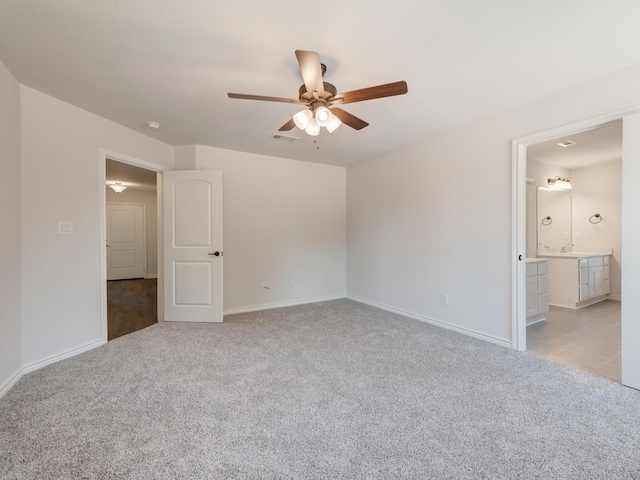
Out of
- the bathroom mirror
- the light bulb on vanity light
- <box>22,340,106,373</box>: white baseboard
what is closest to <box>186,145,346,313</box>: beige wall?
<box>22,340,106,373</box>: white baseboard

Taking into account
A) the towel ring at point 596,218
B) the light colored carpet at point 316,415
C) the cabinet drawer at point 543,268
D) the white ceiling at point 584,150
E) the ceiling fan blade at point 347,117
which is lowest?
the light colored carpet at point 316,415

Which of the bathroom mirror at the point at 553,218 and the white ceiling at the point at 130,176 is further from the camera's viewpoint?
the bathroom mirror at the point at 553,218

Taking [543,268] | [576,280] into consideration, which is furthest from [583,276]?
[543,268]

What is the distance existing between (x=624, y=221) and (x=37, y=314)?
15.6 ft

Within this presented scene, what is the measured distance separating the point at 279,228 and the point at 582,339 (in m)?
3.99

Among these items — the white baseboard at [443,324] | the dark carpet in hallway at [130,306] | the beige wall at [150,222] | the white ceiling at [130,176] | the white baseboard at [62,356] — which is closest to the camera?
the white baseboard at [62,356]

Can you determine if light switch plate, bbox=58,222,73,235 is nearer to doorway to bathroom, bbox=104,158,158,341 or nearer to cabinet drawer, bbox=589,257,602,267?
doorway to bathroom, bbox=104,158,158,341

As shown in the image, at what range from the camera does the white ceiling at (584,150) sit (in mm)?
3708

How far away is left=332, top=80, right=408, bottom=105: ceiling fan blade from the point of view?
1.85m

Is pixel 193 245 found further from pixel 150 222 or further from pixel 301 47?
pixel 150 222

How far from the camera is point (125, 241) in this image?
7609 mm

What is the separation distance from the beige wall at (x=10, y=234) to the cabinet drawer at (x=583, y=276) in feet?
21.7

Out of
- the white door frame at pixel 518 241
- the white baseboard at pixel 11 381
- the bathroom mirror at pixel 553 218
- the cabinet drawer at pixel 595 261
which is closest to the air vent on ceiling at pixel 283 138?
the white door frame at pixel 518 241

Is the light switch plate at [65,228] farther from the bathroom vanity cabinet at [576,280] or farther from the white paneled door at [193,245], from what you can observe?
the bathroom vanity cabinet at [576,280]
